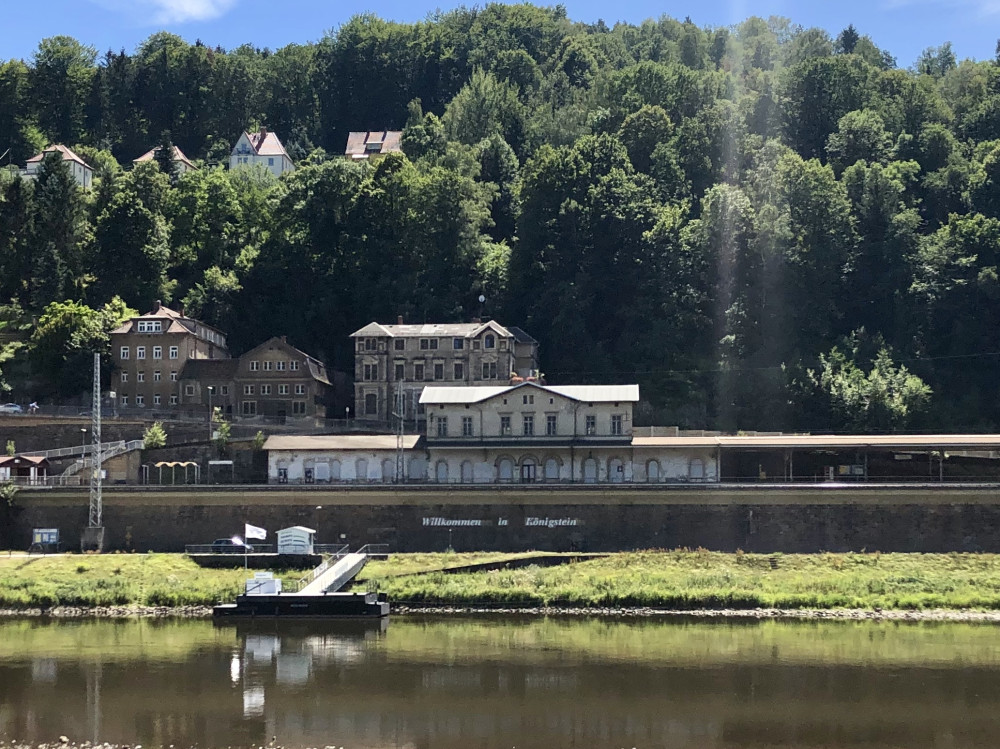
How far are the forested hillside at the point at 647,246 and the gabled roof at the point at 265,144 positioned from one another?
17.6 metres

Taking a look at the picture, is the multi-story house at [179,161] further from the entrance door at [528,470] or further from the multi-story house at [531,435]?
the entrance door at [528,470]

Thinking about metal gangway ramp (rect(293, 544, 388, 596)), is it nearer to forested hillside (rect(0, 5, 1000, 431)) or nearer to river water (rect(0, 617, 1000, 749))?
river water (rect(0, 617, 1000, 749))

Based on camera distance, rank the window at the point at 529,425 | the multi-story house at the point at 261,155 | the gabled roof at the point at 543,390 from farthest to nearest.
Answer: the multi-story house at the point at 261,155, the window at the point at 529,425, the gabled roof at the point at 543,390

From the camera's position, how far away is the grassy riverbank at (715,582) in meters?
61.1

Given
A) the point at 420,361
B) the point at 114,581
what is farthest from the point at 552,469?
the point at 114,581

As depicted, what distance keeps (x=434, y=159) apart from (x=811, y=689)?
87236 millimetres

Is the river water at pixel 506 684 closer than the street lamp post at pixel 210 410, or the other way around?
the river water at pixel 506 684

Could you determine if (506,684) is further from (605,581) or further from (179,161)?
(179,161)

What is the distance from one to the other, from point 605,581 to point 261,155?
340 ft

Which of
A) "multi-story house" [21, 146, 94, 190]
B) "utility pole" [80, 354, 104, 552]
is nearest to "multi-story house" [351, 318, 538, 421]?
"utility pole" [80, 354, 104, 552]

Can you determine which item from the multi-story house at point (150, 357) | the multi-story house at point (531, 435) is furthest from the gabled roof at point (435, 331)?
the multi-story house at point (531, 435)

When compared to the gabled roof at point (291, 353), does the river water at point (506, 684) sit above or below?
below

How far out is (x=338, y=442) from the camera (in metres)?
80.1

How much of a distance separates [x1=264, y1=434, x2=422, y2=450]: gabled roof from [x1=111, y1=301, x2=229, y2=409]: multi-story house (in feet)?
62.6
